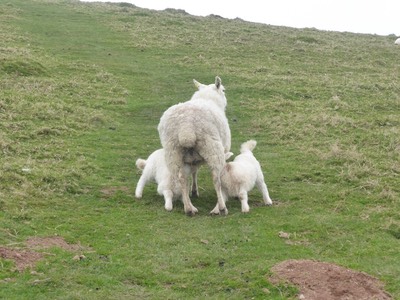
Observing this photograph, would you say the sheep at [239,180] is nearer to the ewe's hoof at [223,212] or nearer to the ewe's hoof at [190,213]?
the ewe's hoof at [223,212]

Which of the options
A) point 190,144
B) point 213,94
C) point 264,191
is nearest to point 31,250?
point 190,144

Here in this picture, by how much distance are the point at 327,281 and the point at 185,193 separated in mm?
3948

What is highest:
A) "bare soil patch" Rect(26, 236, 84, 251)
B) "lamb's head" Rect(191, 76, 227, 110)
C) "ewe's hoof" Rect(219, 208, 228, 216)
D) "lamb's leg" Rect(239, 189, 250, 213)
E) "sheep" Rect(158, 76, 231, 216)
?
"lamb's head" Rect(191, 76, 227, 110)

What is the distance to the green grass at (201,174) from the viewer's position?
8156mm

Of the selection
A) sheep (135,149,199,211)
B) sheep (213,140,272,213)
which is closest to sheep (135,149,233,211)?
sheep (135,149,199,211)

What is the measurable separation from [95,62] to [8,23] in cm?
1032

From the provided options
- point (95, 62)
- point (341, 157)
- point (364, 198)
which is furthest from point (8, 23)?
point (364, 198)

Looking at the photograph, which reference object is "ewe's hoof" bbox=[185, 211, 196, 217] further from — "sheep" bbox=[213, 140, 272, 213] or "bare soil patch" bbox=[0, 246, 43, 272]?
"bare soil patch" bbox=[0, 246, 43, 272]

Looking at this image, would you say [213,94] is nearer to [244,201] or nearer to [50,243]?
[244,201]

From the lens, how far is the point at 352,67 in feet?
106

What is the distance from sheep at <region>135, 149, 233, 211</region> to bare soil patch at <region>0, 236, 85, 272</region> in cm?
268

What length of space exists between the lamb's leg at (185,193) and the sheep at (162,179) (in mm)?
253

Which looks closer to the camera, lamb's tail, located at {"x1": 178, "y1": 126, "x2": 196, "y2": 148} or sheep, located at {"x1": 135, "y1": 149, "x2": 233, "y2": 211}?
lamb's tail, located at {"x1": 178, "y1": 126, "x2": 196, "y2": 148}

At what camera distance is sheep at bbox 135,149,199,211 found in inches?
443
